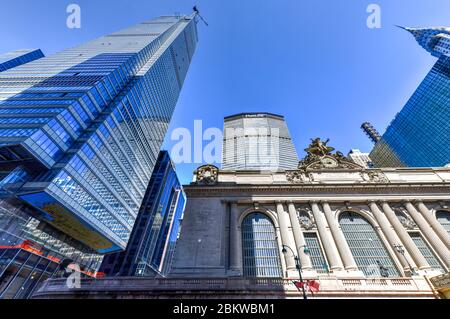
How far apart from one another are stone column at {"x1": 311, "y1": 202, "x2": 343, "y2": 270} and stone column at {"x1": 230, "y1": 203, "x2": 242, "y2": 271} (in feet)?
26.2

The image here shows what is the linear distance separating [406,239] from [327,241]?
730 centimetres

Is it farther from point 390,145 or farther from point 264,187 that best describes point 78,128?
point 390,145

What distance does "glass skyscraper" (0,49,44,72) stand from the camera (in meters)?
84.9

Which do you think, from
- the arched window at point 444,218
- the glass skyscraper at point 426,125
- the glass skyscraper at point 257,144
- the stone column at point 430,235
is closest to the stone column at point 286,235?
the stone column at point 430,235

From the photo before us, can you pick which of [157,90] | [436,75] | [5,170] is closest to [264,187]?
[5,170]

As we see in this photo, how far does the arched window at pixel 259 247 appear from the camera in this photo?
17.9 m

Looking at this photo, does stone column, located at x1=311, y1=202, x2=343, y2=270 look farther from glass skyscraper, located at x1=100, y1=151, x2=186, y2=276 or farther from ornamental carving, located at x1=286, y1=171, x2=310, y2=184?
glass skyscraper, located at x1=100, y1=151, x2=186, y2=276

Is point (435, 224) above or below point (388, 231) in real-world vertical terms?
above

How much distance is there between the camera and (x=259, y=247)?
1934 centimetres

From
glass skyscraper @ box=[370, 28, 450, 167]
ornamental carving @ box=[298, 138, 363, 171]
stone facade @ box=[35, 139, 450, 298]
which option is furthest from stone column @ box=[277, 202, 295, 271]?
glass skyscraper @ box=[370, 28, 450, 167]

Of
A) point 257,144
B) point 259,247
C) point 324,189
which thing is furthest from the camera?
point 257,144

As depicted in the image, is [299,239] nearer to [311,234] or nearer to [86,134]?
[311,234]

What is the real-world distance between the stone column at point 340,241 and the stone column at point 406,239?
16.9ft

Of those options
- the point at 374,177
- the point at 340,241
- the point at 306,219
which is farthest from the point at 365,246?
the point at 374,177
